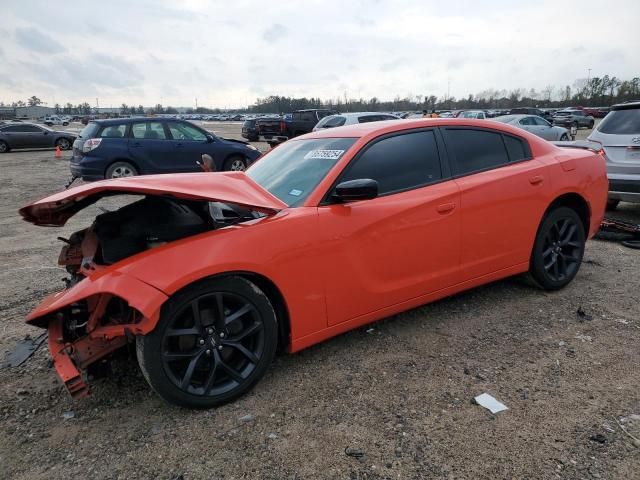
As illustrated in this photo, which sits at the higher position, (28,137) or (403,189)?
(403,189)

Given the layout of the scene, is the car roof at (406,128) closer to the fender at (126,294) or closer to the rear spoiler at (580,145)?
the rear spoiler at (580,145)

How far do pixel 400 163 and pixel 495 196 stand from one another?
88 cm

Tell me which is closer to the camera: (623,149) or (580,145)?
(580,145)

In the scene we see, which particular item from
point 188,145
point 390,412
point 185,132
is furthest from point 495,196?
point 185,132

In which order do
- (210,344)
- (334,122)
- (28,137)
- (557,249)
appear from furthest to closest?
(28,137), (334,122), (557,249), (210,344)

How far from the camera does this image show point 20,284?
479cm

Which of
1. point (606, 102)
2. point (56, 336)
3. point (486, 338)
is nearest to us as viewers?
point (56, 336)

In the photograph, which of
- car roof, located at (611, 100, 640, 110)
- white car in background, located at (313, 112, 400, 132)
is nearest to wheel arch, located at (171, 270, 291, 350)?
car roof, located at (611, 100, 640, 110)

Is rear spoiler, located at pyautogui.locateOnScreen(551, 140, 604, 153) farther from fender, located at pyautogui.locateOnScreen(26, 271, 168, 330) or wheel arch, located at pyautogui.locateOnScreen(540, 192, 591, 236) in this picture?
fender, located at pyautogui.locateOnScreen(26, 271, 168, 330)

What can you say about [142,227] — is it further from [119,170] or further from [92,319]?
[119,170]

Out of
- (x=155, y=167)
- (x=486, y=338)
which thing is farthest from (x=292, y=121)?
(x=486, y=338)

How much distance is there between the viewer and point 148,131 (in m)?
11.3

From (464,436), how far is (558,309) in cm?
201

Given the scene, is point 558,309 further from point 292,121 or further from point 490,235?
point 292,121
